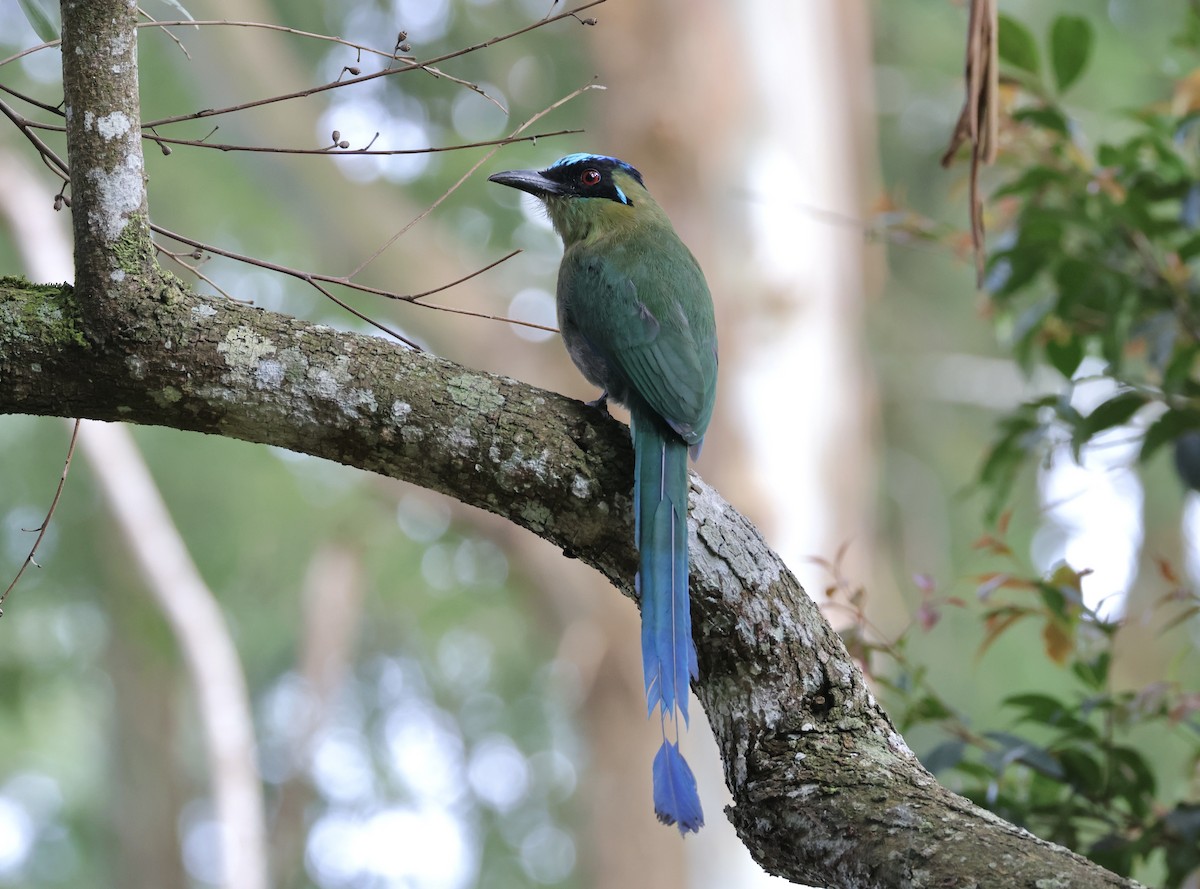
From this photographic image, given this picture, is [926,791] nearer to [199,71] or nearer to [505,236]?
[199,71]

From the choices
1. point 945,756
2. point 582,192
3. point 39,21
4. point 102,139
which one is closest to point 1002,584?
point 945,756

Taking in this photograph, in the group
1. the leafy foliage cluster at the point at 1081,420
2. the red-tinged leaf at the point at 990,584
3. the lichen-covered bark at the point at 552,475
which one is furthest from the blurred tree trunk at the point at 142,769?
the lichen-covered bark at the point at 552,475

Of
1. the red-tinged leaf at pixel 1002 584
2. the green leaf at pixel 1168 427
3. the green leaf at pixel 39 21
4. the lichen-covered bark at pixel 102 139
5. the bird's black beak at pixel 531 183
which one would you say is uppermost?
the bird's black beak at pixel 531 183

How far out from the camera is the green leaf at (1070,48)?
2.53 metres

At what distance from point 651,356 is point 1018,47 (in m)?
1.08

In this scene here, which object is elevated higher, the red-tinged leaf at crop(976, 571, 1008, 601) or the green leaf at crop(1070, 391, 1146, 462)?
the green leaf at crop(1070, 391, 1146, 462)

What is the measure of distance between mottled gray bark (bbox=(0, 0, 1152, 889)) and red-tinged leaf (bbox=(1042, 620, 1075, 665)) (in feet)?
2.29

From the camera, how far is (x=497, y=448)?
1562 mm

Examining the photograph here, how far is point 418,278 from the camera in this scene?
564 centimetres

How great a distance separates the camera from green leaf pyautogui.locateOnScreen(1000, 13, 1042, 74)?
2.54 m

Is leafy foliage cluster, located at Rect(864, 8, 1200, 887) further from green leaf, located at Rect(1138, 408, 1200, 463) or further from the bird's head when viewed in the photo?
the bird's head

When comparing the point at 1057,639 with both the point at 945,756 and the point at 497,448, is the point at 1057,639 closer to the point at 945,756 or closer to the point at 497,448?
the point at 945,756

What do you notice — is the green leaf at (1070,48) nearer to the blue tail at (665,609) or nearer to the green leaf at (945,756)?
the green leaf at (945,756)

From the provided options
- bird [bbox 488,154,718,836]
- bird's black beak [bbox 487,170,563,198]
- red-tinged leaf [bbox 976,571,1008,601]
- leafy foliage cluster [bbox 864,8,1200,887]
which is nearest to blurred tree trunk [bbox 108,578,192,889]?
bird's black beak [bbox 487,170,563,198]
